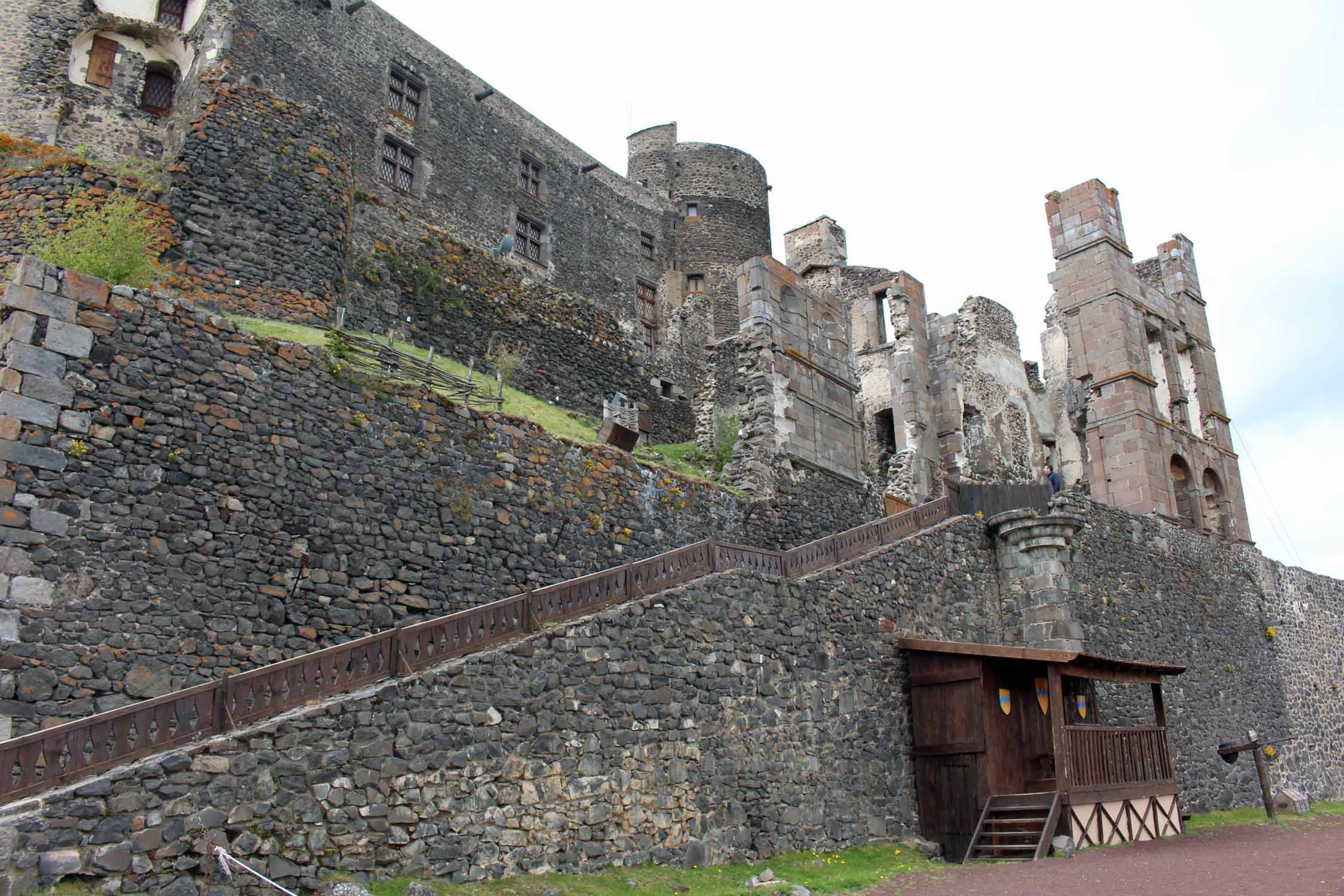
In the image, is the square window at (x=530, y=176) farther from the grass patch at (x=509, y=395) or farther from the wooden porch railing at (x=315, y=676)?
the wooden porch railing at (x=315, y=676)

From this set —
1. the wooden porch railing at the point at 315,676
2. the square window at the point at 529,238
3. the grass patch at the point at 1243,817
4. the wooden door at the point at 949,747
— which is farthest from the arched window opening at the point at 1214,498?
the square window at the point at 529,238

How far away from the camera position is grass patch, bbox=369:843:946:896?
9828 millimetres

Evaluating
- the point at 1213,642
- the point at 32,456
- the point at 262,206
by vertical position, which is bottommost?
the point at 1213,642

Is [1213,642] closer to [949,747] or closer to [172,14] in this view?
[949,747]

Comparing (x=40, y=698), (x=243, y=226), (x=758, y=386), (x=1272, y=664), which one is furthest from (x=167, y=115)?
(x=1272, y=664)

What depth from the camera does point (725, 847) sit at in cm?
1262

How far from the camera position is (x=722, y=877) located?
11742mm

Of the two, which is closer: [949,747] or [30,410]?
[30,410]

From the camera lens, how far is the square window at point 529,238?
2814 centimetres

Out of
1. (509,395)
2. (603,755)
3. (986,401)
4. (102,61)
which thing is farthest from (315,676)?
(986,401)

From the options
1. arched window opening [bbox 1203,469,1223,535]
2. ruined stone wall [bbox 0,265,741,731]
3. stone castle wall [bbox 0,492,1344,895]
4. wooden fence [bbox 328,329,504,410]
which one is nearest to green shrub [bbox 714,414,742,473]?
stone castle wall [bbox 0,492,1344,895]

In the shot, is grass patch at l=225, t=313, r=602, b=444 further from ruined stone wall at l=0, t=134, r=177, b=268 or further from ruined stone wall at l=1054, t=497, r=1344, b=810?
ruined stone wall at l=1054, t=497, r=1344, b=810

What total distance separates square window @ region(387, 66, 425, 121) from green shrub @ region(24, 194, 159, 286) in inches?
482

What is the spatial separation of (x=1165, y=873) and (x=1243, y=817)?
1144cm
